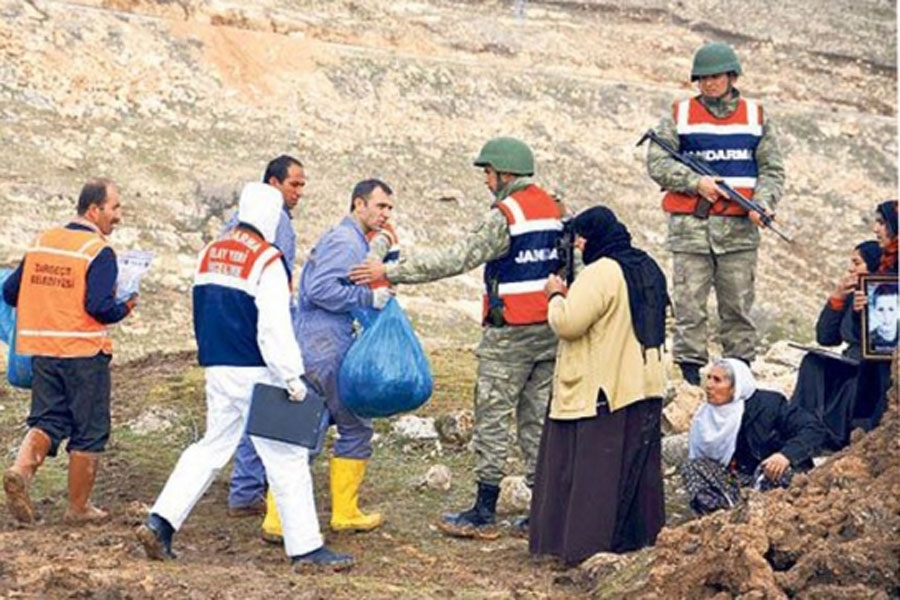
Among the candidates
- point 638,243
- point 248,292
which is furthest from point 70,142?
point 248,292

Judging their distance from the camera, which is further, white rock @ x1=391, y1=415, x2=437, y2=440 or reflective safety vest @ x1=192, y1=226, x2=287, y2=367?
white rock @ x1=391, y1=415, x2=437, y2=440

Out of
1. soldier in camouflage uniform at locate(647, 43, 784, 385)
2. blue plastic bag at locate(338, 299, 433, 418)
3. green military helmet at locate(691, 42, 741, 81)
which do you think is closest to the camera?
blue plastic bag at locate(338, 299, 433, 418)

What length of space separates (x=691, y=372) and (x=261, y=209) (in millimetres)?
3619

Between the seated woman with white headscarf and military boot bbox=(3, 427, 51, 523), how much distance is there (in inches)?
Result: 127

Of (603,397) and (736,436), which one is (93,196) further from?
(736,436)

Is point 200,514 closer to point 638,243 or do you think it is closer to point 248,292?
point 248,292

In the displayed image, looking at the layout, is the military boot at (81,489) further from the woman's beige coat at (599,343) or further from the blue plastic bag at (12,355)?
the woman's beige coat at (599,343)

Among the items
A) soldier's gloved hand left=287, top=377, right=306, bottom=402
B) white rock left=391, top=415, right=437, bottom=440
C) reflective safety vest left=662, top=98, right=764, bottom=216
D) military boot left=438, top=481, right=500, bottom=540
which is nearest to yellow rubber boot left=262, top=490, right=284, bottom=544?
military boot left=438, top=481, right=500, bottom=540

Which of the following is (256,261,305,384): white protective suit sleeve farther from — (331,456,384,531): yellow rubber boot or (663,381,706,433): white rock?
(663,381,706,433): white rock

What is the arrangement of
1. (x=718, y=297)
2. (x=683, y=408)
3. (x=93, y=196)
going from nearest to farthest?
(x=93, y=196), (x=683, y=408), (x=718, y=297)

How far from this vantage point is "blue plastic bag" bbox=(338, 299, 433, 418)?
834cm

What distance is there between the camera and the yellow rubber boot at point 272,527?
336 inches

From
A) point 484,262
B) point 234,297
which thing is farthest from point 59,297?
point 484,262

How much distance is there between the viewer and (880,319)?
8945mm
